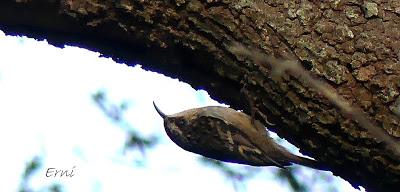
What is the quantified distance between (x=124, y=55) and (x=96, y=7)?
0.38 ft

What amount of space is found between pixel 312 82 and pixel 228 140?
1.17 feet

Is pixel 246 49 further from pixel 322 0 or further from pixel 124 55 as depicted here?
pixel 124 55

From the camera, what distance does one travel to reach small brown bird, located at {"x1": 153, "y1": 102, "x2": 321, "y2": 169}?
1467 mm

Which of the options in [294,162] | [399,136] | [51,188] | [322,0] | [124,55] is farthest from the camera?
[51,188]

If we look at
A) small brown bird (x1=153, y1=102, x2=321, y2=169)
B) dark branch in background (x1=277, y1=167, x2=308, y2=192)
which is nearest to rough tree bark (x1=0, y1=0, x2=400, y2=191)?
small brown bird (x1=153, y1=102, x2=321, y2=169)

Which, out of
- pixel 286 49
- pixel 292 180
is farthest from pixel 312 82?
pixel 292 180

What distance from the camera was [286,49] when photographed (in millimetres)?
1214

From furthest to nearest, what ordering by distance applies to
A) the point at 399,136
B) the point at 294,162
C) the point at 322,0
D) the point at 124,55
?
the point at 294,162 → the point at 124,55 → the point at 322,0 → the point at 399,136

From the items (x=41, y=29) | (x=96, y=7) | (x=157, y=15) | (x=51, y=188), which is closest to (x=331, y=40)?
(x=157, y=15)

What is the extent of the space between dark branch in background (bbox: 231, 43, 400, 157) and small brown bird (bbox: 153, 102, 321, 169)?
0.75 ft

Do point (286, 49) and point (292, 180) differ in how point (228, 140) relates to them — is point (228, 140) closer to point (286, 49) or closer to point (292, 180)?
point (286, 49)

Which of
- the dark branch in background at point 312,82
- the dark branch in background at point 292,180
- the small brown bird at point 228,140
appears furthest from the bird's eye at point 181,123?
the dark branch in background at point 292,180

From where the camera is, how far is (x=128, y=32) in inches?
51.6

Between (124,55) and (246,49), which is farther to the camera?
(124,55)
